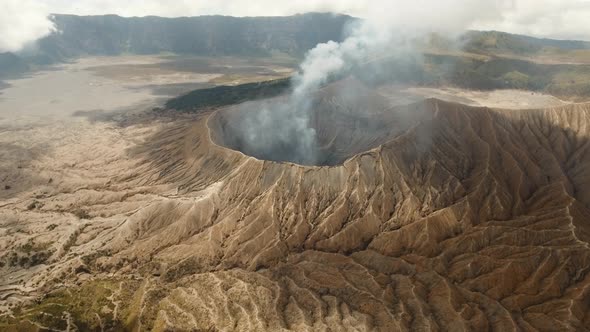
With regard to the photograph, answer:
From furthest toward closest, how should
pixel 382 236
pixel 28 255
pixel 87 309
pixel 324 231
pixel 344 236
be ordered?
pixel 324 231 < pixel 382 236 < pixel 344 236 < pixel 28 255 < pixel 87 309

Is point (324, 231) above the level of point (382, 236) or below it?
above

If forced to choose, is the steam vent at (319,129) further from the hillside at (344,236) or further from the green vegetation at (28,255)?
the green vegetation at (28,255)

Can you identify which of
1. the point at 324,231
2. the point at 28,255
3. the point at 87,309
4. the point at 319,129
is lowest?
the point at 87,309

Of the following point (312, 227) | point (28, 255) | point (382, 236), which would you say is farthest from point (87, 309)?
point (382, 236)

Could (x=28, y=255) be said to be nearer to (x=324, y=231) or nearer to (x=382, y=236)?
(x=324, y=231)

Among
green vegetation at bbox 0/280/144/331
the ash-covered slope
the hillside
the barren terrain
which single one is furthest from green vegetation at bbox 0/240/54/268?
green vegetation at bbox 0/280/144/331

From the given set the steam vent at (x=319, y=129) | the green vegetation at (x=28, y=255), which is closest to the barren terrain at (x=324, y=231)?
the green vegetation at (x=28, y=255)

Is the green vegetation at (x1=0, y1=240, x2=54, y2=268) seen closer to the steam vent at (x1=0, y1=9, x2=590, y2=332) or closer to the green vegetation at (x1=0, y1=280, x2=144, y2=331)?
the steam vent at (x1=0, y1=9, x2=590, y2=332)

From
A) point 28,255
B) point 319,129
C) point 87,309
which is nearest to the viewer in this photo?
point 87,309

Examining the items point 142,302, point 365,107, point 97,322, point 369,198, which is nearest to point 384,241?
point 369,198
